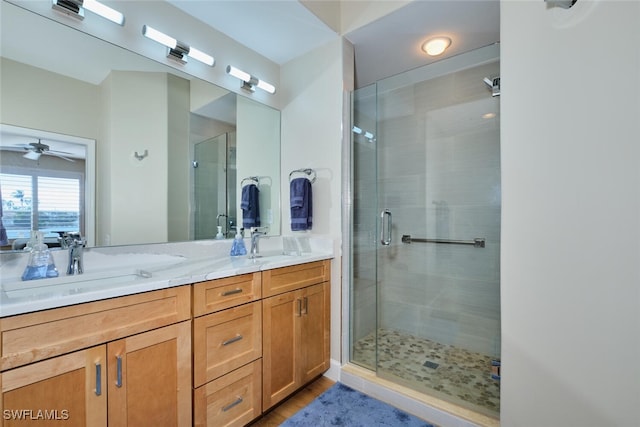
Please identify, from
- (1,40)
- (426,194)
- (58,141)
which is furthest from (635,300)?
(1,40)

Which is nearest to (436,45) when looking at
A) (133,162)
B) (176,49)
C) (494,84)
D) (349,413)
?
(494,84)

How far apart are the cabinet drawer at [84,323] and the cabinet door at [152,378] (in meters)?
0.05

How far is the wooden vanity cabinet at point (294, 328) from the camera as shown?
1.50m

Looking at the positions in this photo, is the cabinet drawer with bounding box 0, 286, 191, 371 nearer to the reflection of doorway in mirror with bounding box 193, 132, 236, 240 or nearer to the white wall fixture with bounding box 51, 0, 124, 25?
the reflection of doorway in mirror with bounding box 193, 132, 236, 240

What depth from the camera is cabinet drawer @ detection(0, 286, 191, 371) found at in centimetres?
79

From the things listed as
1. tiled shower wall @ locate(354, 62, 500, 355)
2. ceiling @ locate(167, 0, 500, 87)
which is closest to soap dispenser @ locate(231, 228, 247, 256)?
tiled shower wall @ locate(354, 62, 500, 355)

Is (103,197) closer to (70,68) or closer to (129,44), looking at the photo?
(70,68)

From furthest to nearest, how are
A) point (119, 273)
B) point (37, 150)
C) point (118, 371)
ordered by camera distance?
point (119, 273) → point (37, 150) → point (118, 371)

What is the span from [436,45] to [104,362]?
2707mm

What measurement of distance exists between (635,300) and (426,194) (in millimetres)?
1537

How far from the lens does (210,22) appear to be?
1.83 metres

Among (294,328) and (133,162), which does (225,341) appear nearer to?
(294,328)

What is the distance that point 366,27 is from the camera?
1.88 meters

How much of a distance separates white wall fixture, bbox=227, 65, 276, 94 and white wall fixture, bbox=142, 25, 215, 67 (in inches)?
6.0
